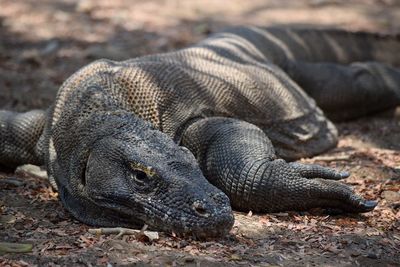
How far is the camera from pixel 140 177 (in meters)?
3.90

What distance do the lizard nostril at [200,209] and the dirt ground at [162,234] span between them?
0.53 feet

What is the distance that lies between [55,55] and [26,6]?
6.57ft

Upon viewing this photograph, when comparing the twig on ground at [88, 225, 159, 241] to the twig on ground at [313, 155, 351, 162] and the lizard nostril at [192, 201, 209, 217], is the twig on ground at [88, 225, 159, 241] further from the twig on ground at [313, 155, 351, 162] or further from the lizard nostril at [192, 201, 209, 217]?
the twig on ground at [313, 155, 351, 162]

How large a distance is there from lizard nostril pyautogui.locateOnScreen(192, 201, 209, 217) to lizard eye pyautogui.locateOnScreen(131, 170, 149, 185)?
32 cm

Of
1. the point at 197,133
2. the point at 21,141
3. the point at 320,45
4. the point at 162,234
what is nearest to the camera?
the point at 162,234

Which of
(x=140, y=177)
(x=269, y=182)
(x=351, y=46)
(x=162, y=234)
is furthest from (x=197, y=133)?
(x=351, y=46)

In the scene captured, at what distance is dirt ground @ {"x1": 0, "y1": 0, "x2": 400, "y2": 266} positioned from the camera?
12.2ft

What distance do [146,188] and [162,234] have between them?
0.25 metres

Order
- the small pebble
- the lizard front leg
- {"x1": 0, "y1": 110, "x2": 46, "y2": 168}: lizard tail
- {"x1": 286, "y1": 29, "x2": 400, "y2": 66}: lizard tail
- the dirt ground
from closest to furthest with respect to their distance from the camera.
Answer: the dirt ground < the small pebble < the lizard front leg < {"x1": 0, "y1": 110, "x2": 46, "y2": 168}: lizard tail < {"x1": 286, "y1": 29, "x2": 400, "y2": 66}: lizard tail

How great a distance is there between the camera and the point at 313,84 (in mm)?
6957

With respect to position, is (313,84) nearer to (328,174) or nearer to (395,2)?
(328,174)

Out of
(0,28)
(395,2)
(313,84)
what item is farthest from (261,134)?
(395,2)

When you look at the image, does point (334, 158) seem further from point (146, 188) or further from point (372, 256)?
point (146, 188)

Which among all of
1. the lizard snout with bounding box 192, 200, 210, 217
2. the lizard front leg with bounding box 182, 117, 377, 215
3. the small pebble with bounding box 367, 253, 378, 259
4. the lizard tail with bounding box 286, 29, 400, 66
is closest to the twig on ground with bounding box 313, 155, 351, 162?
the lizard front leg with bounding box 182, 117, 377, 215
